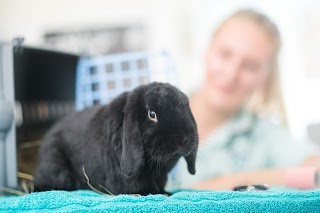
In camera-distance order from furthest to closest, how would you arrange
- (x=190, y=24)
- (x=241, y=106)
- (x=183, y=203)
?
(x=190, y=24) < (x=241, y=106) < (x=183, y=203)

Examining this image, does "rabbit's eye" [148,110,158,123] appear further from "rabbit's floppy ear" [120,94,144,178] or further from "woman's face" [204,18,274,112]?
"woman's face" [204,18,274,112]

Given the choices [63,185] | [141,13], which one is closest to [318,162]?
[63,185]

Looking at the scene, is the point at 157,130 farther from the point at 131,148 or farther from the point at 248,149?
the point at 248,149

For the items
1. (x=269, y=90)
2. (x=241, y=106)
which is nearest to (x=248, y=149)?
(x=241, y=106)

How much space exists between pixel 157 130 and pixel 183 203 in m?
0.10

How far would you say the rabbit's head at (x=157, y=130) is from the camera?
48 cm

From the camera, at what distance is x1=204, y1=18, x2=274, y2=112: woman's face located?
97 centimetres

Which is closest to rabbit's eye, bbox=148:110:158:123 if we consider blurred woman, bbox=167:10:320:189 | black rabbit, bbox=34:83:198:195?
black rabbit, bbox=34:83:198:195

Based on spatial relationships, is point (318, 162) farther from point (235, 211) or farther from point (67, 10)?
point (67, 10)

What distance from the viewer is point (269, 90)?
120 centimetres

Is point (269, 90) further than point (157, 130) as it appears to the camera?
Yes

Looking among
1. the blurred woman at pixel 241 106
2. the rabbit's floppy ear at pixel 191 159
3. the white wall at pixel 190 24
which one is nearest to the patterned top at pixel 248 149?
the blurred woman at pixel 241 106

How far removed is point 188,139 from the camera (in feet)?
1.57

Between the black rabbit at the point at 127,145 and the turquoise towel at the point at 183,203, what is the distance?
0.05 meters
